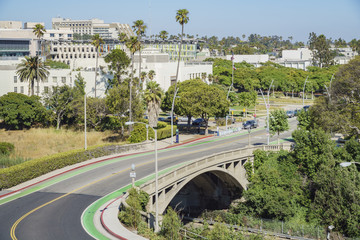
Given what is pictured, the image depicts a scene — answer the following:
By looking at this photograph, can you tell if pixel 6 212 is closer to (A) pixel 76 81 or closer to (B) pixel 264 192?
(B) pixel 264 192

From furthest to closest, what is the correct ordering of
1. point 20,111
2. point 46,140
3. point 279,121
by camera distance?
point 20,111
point 46,140
point 279,121

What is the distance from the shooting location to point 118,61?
92.1 metres

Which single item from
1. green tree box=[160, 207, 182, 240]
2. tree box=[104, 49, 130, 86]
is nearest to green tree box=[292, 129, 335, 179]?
green tree box=[160, 207, 182, 240]

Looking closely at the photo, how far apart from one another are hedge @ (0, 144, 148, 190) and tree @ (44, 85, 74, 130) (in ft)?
89.2

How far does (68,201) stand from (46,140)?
3574cm

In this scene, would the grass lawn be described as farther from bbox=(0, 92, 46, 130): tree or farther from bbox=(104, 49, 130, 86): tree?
bbox=(104, 49, 130, 86): tree

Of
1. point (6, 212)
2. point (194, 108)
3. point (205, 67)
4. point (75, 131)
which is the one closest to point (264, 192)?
point (194, 108)

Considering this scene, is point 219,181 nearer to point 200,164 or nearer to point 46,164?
point 200,164

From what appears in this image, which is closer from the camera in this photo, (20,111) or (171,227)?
(171,227)

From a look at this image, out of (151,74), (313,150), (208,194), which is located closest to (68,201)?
(208,194)

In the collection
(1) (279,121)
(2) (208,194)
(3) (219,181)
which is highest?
(1) (279,121)

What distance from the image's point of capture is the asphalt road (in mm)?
29875

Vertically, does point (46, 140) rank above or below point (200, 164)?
below

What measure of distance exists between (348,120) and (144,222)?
42.3 meters
